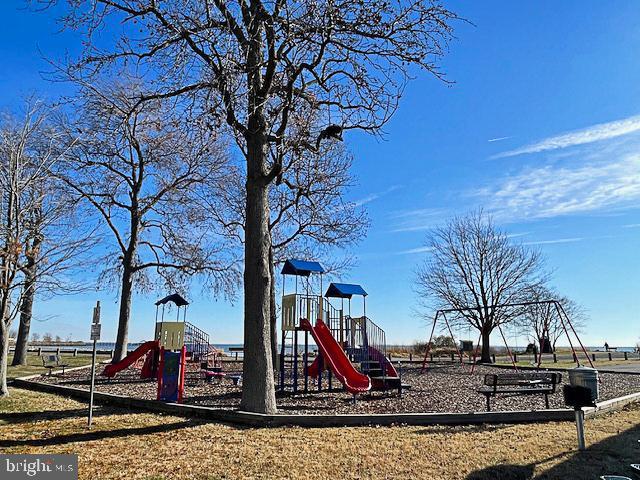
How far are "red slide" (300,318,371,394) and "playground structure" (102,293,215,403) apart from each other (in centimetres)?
339

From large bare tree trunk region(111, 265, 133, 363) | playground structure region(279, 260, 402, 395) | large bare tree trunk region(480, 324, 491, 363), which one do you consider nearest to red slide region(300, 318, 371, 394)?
playground structure region(279, 260, 402, 395)

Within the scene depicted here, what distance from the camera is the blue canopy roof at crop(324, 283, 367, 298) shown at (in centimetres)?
1552

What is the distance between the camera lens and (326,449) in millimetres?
6328

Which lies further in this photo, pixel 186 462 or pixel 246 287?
pixel 246 287

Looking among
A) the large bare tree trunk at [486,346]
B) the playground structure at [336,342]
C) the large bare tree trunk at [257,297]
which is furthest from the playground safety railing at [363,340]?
the large bare tree trunk at [486,346]

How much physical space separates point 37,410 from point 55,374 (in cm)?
917

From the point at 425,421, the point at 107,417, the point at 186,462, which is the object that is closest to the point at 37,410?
the point at 107,417

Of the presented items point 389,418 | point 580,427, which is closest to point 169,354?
point 389,418

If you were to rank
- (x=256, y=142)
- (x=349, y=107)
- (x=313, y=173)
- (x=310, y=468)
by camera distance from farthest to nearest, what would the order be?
1. (x=313, y=173)
2. (x=349, y=107)
3. (x=256, y=142)
4. (x=310, y=468)

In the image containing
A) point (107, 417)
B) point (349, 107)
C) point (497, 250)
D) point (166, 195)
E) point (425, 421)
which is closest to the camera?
point (425, 421)

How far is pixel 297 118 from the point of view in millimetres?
10562

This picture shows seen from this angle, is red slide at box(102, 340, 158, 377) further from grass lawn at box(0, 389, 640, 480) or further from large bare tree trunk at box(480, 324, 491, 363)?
large bare tree trunk at box(480, 324, 491, 363)

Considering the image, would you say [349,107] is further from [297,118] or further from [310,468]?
[310,468]
